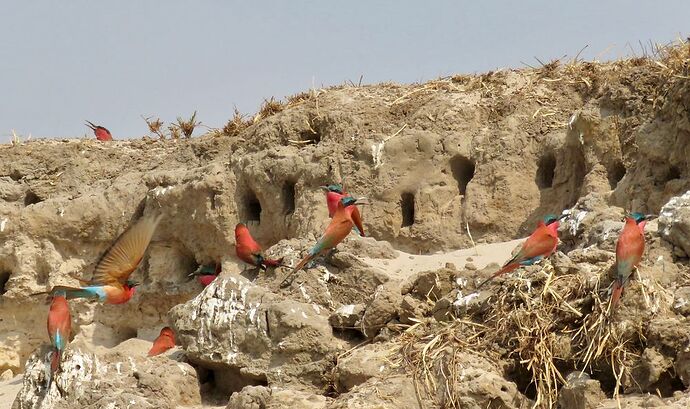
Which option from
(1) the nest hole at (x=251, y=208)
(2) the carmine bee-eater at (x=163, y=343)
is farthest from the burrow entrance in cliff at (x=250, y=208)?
(2) the carmine bee-eater at (x=163, y=343)

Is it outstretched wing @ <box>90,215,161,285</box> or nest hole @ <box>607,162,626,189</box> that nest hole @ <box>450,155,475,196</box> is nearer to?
nest hole @ <box>607,162,626,189</box>

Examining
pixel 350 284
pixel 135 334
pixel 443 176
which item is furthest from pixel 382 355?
pixel 135 334

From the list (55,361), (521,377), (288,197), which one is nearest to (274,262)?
(55,361)

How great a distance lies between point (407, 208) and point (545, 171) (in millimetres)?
1522

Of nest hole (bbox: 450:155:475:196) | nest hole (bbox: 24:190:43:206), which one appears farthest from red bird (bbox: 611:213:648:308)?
nest hole (bbox: 24:190:43:206)

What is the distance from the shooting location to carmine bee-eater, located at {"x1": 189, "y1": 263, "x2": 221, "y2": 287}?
15.1 m

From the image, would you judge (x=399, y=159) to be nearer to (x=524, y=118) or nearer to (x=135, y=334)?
(x=524, y=118)

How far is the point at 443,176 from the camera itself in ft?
46.7

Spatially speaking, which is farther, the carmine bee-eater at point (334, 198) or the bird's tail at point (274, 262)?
the carmine bee-eater at point (334, 198)

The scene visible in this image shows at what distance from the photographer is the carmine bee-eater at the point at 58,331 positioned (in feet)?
36.6

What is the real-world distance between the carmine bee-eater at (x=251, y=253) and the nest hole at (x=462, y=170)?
247 centimetres

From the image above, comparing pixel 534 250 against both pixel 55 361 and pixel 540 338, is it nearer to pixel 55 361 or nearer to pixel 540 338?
pixel 540 338

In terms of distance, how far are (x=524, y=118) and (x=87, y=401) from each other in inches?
228

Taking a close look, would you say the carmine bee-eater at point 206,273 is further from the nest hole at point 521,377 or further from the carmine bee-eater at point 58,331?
the nest hole at point 521,377
